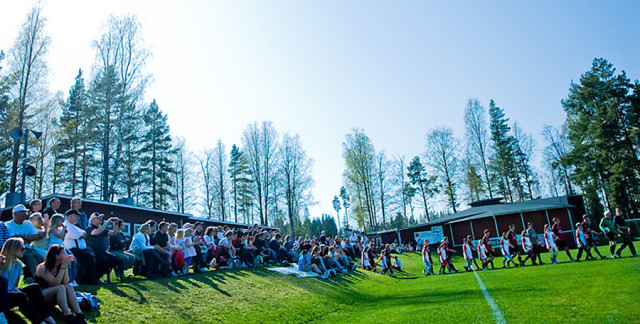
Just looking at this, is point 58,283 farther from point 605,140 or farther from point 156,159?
point 605,140

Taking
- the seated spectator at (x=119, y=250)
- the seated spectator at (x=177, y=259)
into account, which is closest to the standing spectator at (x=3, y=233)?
the seated spectator at (x=119, y=250)

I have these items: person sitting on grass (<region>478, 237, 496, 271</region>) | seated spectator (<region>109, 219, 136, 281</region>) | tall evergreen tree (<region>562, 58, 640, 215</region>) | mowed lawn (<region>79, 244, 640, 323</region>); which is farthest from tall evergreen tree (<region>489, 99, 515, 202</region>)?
seated spectator (<region>109, 219, 136, 281</region>)

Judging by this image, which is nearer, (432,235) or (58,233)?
(58,233)

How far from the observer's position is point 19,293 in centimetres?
521

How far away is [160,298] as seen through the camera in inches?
324

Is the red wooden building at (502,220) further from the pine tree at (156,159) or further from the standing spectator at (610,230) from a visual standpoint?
the pine tree at (156,159)

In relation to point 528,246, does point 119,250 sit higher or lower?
higher

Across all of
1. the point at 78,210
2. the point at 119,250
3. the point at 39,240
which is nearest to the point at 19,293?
the point at 39,240

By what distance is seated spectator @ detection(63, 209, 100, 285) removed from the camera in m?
8.02

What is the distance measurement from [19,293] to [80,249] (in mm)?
3172

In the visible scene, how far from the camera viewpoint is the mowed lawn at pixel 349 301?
700cm

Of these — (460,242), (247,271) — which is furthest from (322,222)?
(247,271)

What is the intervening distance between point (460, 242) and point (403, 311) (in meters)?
28.3

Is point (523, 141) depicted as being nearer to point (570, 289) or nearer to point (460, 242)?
point (460, 242)
